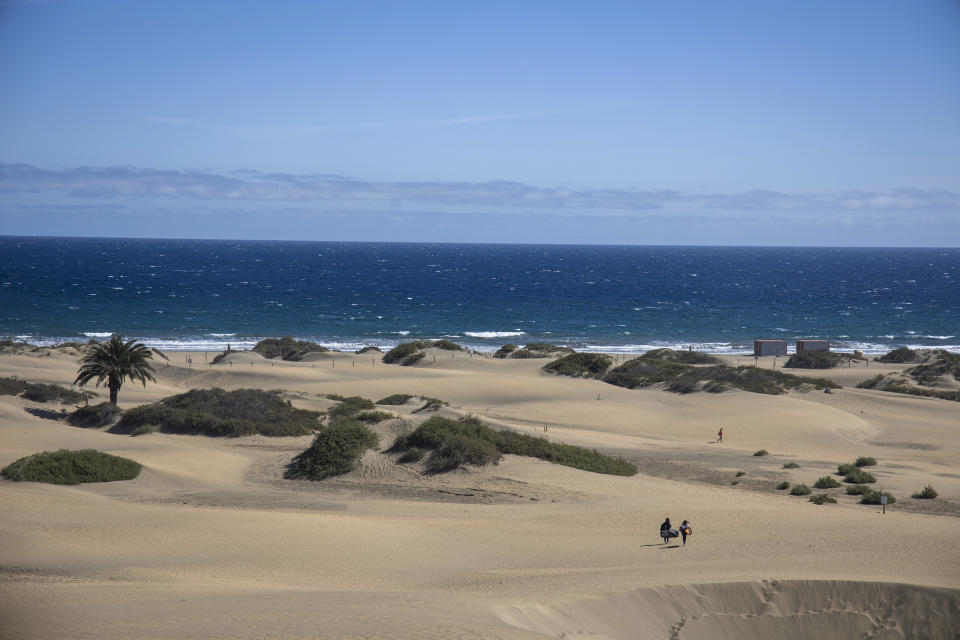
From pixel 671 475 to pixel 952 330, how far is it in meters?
65.9

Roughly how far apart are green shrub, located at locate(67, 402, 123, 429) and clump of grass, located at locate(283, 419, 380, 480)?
876 centimetres

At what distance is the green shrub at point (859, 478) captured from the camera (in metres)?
23.6

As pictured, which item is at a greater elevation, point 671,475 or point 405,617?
point 405,617

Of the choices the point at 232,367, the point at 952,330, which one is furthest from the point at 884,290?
the point at 232,367

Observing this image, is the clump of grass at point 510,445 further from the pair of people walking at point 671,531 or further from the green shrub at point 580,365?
the green shrub at point 580,365

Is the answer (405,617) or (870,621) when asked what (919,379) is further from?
(405,617)

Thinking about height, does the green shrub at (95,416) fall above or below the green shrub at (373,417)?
below

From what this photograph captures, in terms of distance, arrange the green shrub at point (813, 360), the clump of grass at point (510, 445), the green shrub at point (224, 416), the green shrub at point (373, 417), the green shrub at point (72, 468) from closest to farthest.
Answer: the green shrub at point (72, 468) < the clump of grass at point (510, 445) < the green shrub at point (373, 417) < the green shrub at point (224, 416) < the green shrub at point (813, 360)

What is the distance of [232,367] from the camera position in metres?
45.2

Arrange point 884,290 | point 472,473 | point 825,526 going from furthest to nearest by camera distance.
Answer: point 884,290
point 472,473
point 825,526

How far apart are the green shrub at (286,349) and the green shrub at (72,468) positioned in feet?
101

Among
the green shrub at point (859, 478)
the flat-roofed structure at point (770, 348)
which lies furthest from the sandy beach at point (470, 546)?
the flat-roofed structure at point (770, 348)

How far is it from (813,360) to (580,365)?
1739cm

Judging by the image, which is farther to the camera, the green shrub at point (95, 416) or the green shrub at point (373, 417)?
the green shrub at point (95, 416)
